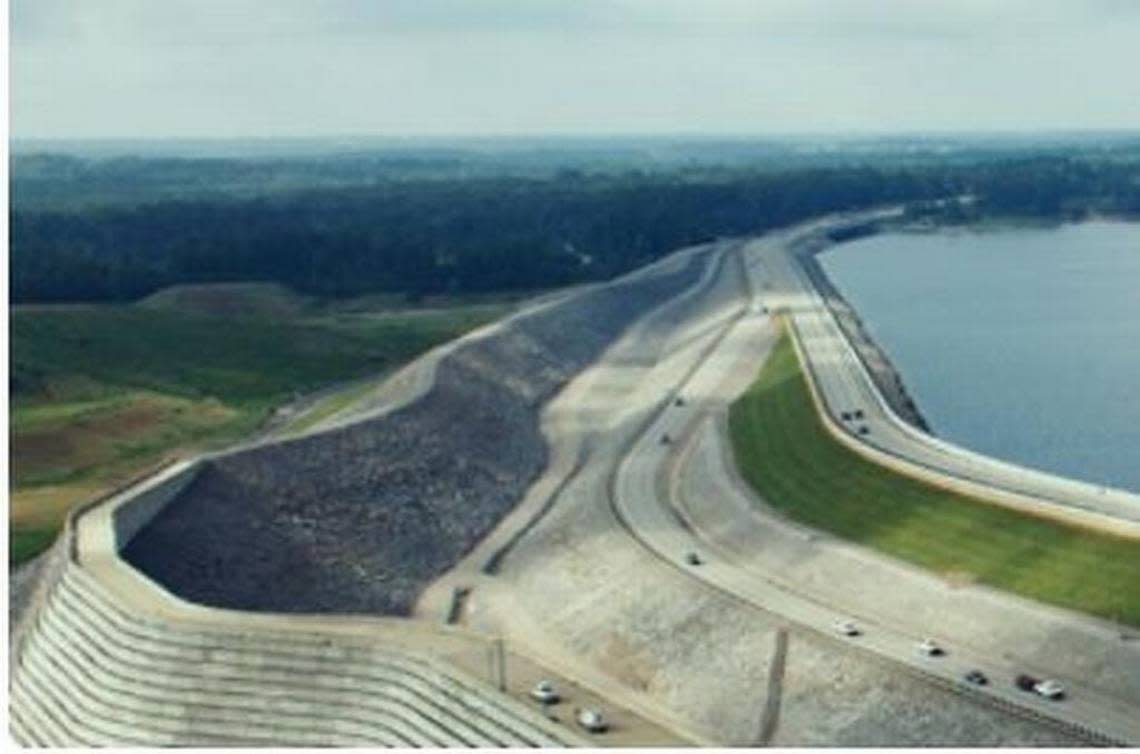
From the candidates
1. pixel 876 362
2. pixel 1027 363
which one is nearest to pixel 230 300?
pixel 876 362

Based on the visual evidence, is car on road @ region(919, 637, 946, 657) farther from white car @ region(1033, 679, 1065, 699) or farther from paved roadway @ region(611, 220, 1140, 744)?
white car @ region(1033, 679, 1065, 699)

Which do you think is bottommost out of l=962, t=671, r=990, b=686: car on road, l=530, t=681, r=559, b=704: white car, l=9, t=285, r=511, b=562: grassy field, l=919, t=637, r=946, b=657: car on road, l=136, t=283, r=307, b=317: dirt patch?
l=136, t=283, r=307, b=317: dirt patch

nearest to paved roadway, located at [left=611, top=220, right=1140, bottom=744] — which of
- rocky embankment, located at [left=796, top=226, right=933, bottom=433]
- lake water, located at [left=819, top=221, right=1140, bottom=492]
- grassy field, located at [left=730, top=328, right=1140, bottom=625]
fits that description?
rocky embankment, located at [left=796, top=226, right=933, bottom=433]

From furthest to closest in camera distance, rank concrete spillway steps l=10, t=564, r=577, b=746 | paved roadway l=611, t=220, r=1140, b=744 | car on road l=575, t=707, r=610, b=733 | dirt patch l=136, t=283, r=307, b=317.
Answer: dirt patch l=136, t=283, r=307, b=317 → paved roadway l=611, t=220, r=1140, b=744 → concrete spillway steps l=10, t=564, r=577, b=746 → car on road l=575, t=707, r=610, b=733

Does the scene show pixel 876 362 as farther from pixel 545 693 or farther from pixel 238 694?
pixel 545 693

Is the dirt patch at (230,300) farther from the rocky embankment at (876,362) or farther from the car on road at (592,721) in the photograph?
the car on road at (592,721)

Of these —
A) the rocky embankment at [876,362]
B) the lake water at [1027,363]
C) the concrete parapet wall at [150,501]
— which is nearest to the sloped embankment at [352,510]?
the concrete parapet wall at [150,501]
